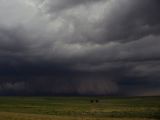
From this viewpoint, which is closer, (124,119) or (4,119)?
(4,119)

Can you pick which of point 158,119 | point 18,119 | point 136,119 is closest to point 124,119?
point 136,119

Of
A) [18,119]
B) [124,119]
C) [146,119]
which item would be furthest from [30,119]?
[146,119]

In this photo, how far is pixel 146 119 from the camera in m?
66.8

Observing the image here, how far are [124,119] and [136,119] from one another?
107 inches

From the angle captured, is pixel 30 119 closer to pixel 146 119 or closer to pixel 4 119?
pixel 4 119

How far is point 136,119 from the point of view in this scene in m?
66.9

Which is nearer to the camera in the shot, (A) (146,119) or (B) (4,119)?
(B) (4,119)

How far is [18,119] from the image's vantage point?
6000 centimetres

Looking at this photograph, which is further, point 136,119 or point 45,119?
point 136,119

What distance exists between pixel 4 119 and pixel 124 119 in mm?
26687

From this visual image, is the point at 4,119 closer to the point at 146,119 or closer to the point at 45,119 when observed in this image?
the point at 45,119

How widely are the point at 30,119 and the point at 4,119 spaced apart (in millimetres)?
5245

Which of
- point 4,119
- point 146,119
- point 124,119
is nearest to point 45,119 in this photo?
point 4,119

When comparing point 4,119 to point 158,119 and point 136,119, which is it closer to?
point 136,119
